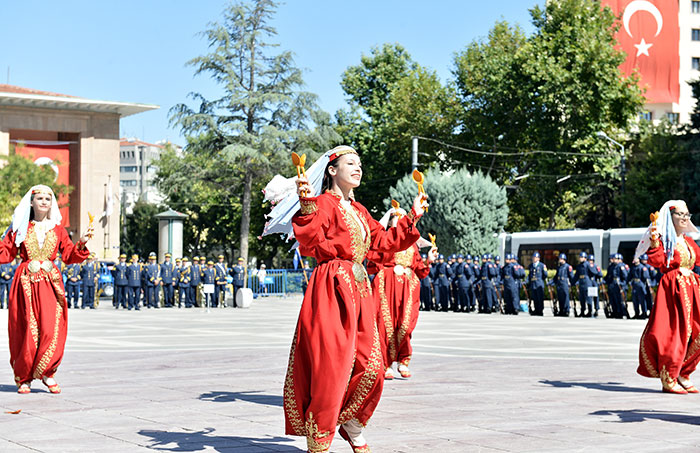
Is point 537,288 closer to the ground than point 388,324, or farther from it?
closer to the ground

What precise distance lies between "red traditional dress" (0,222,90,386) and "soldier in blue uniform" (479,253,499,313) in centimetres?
2168

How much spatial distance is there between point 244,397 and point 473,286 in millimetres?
22665

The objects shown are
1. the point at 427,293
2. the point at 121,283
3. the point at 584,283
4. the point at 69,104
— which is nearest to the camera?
the point at 584,283

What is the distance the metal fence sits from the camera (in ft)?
142

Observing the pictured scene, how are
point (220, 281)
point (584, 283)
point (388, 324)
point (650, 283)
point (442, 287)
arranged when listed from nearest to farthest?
1. point (388, 324)
2. point (650, 283)
3. point (584, 283)
4. point (442, 287)
5. point (220, 281)

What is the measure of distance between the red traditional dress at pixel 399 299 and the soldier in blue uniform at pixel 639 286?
15.7 m

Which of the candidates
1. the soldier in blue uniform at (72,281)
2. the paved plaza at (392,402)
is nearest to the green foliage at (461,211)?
the soldier in blue uniform at (72,281)

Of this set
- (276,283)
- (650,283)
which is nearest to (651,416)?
(650,283)

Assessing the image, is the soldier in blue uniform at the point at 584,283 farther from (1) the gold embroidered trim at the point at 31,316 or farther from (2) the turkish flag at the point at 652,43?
(2) the turkish flag at the point at 652,43

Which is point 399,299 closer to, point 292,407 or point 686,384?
point 686,384

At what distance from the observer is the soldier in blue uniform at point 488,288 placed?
31016mm

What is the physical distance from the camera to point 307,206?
21.3ft

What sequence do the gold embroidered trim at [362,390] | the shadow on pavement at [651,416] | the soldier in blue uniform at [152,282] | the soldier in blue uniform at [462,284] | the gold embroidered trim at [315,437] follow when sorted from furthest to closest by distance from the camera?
the soldier in blue uniform at [152,282] → the soldier in blue uniform at [462,284] → the shadow on pavement at [651,416] → the gold embroidered trim at [362,390] → the gold embroidered trim at [315,437]

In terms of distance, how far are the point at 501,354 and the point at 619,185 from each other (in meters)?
40.6
